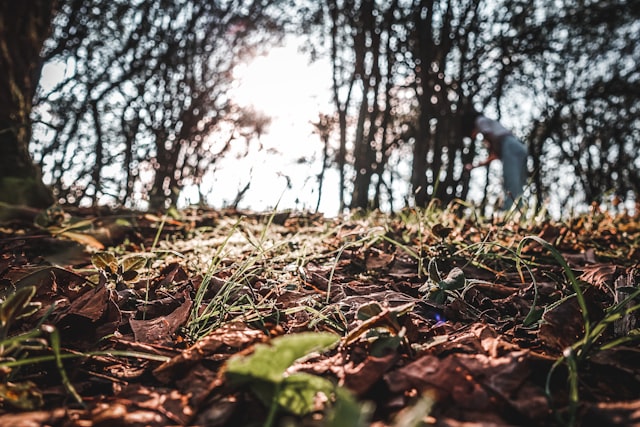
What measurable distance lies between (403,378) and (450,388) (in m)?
0.08

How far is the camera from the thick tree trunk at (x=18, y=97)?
241 centimetres

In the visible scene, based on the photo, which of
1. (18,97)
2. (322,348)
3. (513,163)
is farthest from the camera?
(513,163)

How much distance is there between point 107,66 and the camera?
8.70 m

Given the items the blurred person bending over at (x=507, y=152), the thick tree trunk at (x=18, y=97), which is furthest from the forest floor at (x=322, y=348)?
the blurred person bending over at (x=507, y=152)

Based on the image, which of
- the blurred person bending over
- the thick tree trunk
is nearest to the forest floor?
the thick tree trunk

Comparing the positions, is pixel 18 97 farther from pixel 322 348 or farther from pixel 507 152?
pixel 507 152

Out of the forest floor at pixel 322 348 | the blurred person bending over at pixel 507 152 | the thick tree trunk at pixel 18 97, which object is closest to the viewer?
the forest floor at pixel 322 348

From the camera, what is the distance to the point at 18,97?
2553 mm

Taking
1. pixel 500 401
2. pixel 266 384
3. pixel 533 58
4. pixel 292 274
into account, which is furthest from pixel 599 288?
pixel 533 58

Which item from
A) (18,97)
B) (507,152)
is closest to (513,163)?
(507,152)

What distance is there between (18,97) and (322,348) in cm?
303

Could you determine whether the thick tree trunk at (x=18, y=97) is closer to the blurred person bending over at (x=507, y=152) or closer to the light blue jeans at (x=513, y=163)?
the blurred person bending over at (x=507, y=152)

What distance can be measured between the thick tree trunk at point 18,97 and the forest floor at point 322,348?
1.20 metres

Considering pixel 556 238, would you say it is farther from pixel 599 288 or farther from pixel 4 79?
pixel 4 79
